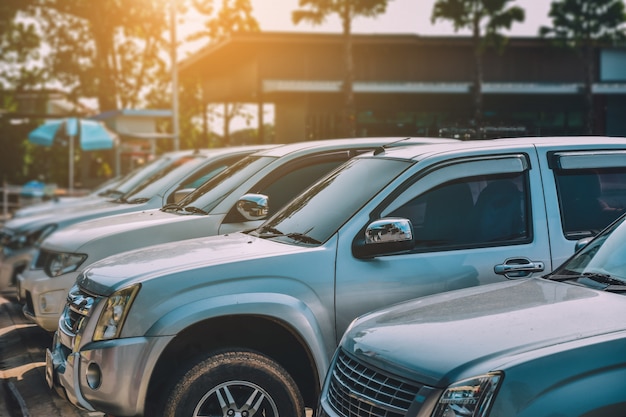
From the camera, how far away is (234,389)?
475cm

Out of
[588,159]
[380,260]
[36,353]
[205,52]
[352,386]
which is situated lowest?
[36,353]

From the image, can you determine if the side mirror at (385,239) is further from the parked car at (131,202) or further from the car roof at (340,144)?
the parked car at (131,202)

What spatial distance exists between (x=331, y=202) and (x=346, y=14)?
2945cm

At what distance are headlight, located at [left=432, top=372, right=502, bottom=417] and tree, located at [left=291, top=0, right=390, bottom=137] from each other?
30948 millimetres

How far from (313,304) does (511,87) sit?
1468 inches

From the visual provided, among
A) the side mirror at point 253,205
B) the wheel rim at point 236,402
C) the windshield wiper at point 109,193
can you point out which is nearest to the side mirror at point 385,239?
the wheel rim at point 236,402

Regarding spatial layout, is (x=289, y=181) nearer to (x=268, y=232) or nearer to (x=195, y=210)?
(x=195, y=210)

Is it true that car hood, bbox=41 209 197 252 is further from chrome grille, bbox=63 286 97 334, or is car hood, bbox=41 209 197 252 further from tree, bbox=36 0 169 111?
tree, bbox=36 0 169 111

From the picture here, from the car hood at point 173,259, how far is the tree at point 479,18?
1337 inches

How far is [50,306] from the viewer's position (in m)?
8.18

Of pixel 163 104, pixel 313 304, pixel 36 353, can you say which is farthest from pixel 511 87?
pixel 313 304

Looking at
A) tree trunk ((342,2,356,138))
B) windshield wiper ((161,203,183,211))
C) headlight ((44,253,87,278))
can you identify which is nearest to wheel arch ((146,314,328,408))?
headlight ((44,253,87,278))

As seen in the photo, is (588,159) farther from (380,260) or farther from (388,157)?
(380,260)

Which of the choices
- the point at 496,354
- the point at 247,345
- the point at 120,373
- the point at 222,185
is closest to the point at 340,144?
the point at 222,185
